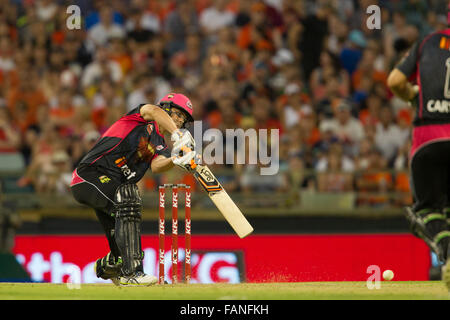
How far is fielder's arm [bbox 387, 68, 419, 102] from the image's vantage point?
21.4 feet

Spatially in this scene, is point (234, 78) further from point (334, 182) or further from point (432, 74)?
point (432, 74)

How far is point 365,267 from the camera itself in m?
12.1

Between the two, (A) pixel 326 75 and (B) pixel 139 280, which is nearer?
(B) pixel 139 280

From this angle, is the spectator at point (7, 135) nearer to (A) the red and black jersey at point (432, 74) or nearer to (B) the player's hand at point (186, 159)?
(B) the player's hand at point (186, 159)

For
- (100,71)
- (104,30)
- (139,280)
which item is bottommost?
(139,280)

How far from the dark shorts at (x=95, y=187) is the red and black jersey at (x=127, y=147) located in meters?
0.07

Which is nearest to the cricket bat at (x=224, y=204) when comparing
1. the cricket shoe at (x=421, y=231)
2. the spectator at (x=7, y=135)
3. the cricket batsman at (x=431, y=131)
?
the cricket shoe at (x=421, y=231)

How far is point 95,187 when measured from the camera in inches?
298

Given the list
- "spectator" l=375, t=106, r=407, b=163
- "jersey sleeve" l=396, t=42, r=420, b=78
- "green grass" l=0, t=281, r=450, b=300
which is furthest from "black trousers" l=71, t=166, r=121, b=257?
"spectator" l=375, t=106, r=407, b=163

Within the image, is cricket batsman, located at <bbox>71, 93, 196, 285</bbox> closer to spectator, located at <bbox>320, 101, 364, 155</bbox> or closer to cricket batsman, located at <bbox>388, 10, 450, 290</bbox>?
cricket batsman, located at <bbox>388, 10, 450, 290</bbox>

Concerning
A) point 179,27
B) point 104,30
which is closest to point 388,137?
point 179,27

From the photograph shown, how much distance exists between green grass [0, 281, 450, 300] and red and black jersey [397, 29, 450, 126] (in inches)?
54.7

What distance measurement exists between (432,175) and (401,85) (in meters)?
0.74
